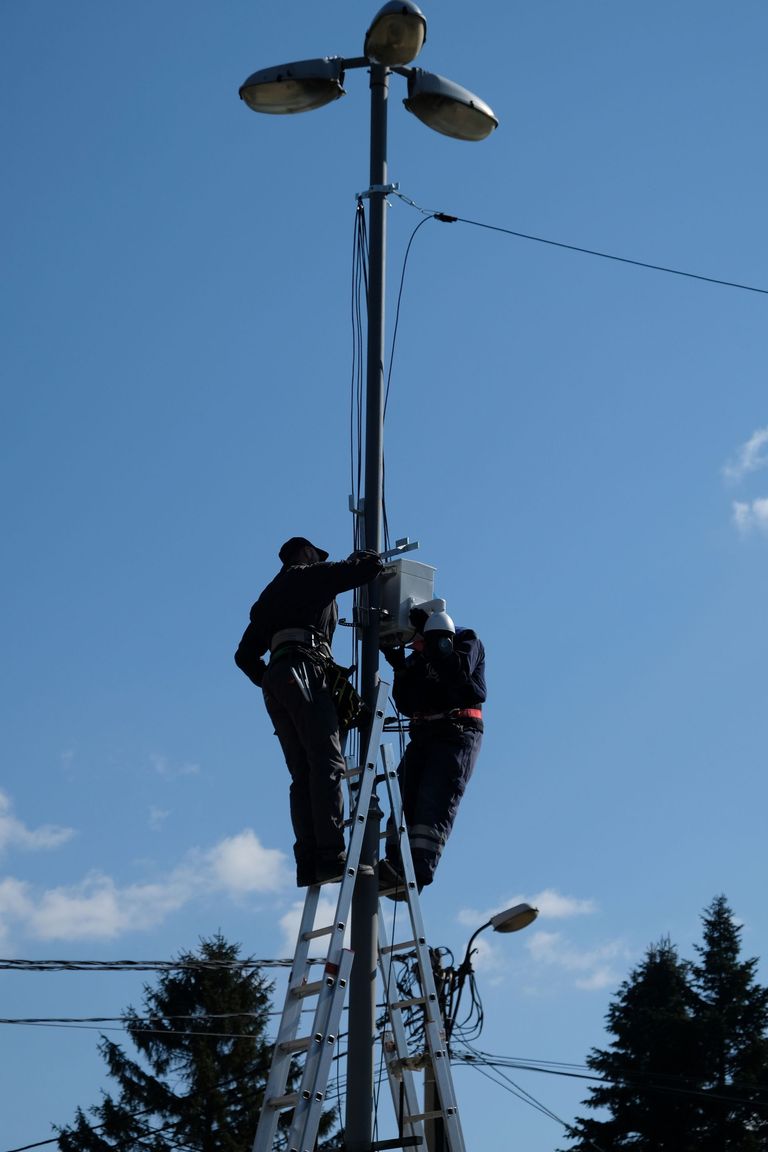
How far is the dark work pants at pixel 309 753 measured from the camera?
7379 millimetres

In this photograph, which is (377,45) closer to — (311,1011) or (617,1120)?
(311,1011)

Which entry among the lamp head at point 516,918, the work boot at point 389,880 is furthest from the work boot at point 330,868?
the lamp head at point 516,918

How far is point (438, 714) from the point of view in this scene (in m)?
8.62

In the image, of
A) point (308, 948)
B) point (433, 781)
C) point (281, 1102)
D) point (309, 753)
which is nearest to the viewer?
point (281, 1102)

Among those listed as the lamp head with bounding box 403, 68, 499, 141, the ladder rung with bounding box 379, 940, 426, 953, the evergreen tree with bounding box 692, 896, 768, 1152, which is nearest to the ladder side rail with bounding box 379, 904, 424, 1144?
the ladder rung with bounding box 379, 940, 426, 953

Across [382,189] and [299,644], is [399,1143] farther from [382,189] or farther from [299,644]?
[382,189]

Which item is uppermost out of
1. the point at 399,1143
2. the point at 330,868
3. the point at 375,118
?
the point at 375,118

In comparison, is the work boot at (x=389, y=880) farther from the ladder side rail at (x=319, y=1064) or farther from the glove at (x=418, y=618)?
the glove at (x=418, y=618)

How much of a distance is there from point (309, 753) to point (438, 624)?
3.73 feet

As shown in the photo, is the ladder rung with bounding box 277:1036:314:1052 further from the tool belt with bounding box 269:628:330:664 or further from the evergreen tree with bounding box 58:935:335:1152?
the evergreen tree with bounding box 58:935:335:1152

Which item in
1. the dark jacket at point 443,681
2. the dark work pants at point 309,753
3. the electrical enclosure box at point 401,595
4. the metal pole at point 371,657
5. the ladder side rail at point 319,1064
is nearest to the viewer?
the ladder side rail at point 319,1064

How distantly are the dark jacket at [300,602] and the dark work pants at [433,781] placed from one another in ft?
3.18

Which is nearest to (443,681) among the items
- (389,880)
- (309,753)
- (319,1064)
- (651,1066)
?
(309,753)

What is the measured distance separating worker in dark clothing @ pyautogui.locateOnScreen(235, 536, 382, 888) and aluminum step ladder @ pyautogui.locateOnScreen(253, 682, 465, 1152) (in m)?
0.14
